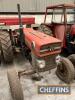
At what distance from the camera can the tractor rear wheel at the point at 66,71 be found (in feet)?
10.1

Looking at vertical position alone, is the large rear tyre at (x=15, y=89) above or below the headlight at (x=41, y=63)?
below

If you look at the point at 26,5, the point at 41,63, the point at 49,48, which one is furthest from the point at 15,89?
the point at 26,5

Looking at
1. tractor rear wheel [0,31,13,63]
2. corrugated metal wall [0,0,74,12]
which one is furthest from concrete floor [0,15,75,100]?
corrugated metal wall [0,0,74,12]

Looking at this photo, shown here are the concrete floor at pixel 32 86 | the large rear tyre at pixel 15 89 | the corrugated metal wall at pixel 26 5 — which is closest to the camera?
the large rear tyre at pixel 15 89

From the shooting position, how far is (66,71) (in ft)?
10.4

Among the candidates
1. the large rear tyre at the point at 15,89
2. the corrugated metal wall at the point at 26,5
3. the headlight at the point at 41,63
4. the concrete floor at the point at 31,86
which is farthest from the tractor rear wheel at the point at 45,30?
the corrugated metal wall at the point at 26,5

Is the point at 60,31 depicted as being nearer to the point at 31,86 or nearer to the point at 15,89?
the point at 31,86

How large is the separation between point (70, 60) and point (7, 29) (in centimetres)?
Result: 160

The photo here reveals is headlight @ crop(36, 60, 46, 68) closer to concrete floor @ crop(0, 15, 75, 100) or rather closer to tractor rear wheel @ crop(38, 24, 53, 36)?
concrete floor @ crop(0, 15, 75, 100)

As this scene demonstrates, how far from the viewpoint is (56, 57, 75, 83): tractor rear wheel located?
3.07 m

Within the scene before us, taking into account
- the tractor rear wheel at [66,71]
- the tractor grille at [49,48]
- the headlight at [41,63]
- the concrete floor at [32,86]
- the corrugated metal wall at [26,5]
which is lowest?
the concrete floor at [32,86]

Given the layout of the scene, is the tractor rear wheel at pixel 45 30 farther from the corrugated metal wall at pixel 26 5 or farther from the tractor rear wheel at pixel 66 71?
the corrugated metal wall at pixel 26 5

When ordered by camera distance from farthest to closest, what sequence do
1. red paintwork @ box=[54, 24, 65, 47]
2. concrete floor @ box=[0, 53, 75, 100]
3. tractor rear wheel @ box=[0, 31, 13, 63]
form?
1. red paintwork @ box=[54, 24, 65, 47]
2. tractor rear wheel @ box=[0, 31, 13, 63]
3. concrete floor @ box=[0, 53, 75, 100]

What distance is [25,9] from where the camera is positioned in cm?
675
